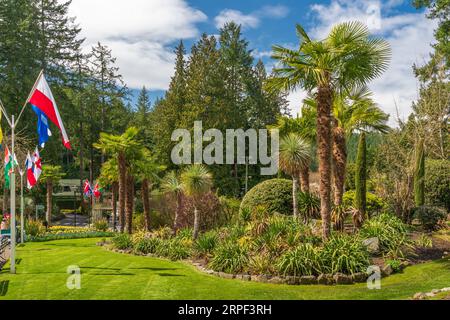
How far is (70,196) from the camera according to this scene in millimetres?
60219

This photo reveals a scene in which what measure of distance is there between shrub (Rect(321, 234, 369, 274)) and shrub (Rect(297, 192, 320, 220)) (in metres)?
5.04

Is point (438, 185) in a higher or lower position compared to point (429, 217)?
higher

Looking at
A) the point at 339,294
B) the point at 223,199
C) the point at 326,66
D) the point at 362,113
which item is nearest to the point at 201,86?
the point at 223,199

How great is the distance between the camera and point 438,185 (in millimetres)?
24469

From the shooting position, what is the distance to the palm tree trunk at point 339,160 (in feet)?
51.7

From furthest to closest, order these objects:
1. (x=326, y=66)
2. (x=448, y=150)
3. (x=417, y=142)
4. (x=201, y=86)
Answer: (x=201, y=86), (x=448, y=150), (x=417, y=142), (x=326, y=66)

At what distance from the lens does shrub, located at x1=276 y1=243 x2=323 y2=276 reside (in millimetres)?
11289

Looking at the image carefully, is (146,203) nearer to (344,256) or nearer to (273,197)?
(273,197)

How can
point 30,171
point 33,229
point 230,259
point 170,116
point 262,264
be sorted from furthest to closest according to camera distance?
point 170,116 → point 33,229 → point 30,171 → point 230,259 → point 262,264

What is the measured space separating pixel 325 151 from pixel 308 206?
16.6ft

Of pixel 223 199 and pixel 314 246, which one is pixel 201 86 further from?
pixel 314 246

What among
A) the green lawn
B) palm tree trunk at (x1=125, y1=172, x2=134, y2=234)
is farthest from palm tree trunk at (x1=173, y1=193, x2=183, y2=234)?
the green lawn

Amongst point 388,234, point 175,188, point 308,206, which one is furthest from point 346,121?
point 175,188
